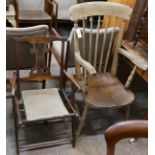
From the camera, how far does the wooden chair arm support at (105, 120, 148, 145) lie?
0.93 metres

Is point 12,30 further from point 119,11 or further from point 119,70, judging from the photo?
point 119,70

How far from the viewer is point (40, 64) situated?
212 cm

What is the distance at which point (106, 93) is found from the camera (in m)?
2.22

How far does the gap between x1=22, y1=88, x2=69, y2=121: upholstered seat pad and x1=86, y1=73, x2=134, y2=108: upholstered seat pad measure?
24 centimetres

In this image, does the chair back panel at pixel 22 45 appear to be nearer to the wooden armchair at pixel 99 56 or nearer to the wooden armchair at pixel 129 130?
the wooden armchair at pixel 99 56

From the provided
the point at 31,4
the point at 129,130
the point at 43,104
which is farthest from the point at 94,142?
the point at 31,4

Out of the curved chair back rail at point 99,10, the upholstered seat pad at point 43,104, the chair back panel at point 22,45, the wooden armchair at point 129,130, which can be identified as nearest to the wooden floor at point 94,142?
the upholstered seat pad at point 43,104

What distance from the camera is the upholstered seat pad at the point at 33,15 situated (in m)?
3.90

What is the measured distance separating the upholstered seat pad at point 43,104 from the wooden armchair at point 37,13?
1.87 meters

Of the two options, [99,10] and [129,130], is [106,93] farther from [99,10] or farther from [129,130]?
[129,130]

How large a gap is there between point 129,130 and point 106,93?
1284 millimetres

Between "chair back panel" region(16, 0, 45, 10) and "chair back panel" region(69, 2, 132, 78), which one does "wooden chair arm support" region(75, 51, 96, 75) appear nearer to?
"chair back panel" region(69, 2, 132, 78)
